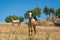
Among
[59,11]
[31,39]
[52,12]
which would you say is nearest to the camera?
[31,39]

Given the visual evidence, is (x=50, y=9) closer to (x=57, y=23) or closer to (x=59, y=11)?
(x=59, y=11)

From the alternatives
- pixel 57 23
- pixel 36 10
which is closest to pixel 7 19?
pixel 36 10

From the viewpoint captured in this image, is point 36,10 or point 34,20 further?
point 36,10

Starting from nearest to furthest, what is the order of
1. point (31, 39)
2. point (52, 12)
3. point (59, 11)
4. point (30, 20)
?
point (31, 39)
point (30, 20)
point (59, 11)
point (52, 12)

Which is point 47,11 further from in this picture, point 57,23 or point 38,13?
point 57,23

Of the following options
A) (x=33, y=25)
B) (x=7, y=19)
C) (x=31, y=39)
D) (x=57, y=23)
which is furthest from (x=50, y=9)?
(x=31, y=39)

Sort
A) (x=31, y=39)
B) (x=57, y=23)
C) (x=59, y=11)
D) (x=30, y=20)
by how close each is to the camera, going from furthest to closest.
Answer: (x=59, y=11) < (x=57, y=23) < (x=30, y=20) < (x=31, y=39)

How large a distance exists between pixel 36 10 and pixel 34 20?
279 ft

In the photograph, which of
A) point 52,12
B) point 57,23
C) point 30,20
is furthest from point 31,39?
point 52,12

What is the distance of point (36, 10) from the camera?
103 meters

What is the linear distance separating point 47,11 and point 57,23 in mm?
59753

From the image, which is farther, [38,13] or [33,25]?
[38,13]

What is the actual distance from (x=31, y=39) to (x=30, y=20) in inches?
428

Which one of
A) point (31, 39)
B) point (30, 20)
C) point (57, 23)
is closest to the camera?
point (31, 39)
